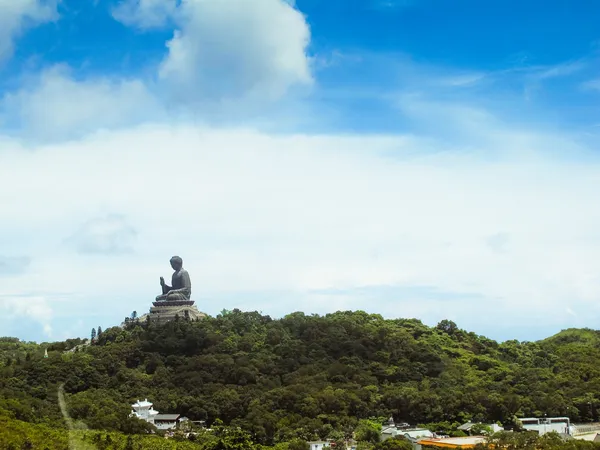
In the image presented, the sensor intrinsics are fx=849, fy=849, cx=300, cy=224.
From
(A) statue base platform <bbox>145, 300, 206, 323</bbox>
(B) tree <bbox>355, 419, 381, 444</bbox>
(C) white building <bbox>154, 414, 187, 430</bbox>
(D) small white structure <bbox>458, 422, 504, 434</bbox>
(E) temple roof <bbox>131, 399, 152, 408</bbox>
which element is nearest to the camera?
(B) tree <bbox>355, 419, 381, 444</bbox>

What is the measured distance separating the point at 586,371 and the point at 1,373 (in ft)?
133

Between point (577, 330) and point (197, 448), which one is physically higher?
point (577, 330)

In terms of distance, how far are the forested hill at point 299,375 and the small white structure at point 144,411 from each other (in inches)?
29.7

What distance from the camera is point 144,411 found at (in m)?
49.8

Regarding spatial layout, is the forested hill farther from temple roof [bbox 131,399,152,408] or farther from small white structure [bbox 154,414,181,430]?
small white structure [bbox 154,414,181,430]

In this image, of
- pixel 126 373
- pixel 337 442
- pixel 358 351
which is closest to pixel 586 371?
pixel 358 351

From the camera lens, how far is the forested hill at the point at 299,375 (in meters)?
49.0

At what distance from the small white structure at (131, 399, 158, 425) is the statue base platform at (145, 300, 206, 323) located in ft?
53.9

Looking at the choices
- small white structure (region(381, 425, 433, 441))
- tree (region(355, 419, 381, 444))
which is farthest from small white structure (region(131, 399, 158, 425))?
small white structure (region(381, 425, 433, 441))

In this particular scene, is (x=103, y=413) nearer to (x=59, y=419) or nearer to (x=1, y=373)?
(x=59, y=419)

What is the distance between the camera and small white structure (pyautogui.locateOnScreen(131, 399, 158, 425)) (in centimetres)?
4912

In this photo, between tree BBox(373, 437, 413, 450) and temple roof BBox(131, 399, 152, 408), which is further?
temple roof BBox(131, 399, 152, 408)

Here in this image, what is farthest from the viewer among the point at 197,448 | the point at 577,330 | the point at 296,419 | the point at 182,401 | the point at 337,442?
the point at 577,330

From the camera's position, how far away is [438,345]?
65812 mm
